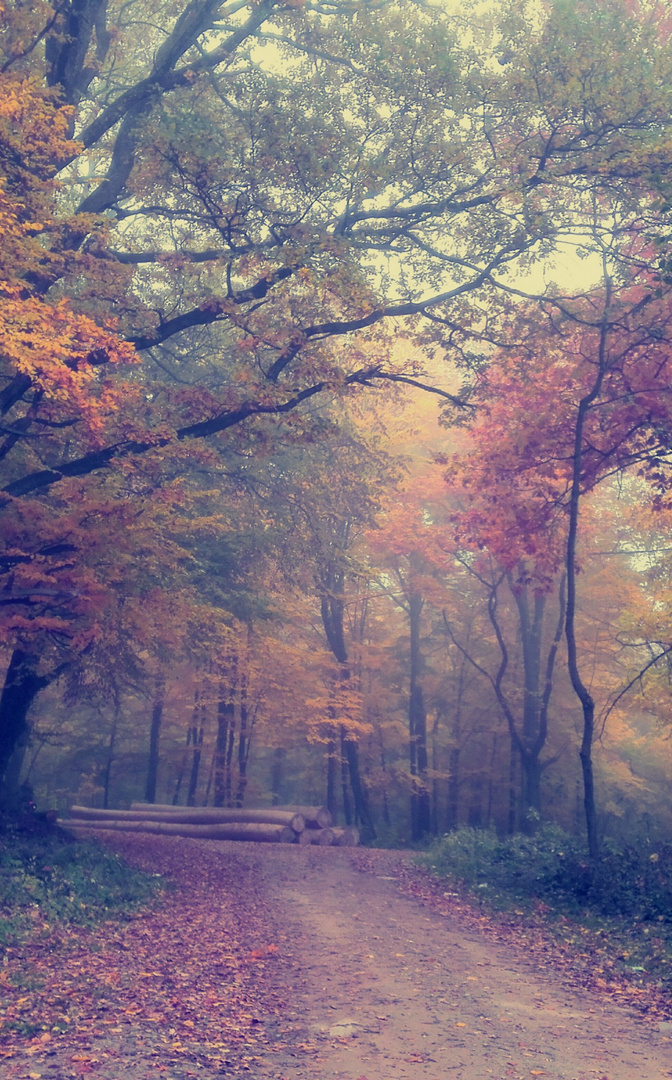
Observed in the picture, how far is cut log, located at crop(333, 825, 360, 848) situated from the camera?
74.3ft

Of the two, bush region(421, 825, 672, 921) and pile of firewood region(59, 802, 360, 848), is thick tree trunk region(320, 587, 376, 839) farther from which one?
bush region(421, 825, 672, 921)

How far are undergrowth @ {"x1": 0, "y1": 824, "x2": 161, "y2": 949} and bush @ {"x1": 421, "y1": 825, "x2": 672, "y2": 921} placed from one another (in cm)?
533

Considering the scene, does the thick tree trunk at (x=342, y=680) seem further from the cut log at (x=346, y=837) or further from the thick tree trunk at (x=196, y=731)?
the thick tree trunk at (x=196, y=731)

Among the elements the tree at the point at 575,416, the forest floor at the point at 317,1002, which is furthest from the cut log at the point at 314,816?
the forest floor at the point at 317,1002

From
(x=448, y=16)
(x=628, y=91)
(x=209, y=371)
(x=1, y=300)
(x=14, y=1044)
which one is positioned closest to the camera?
(x=14, y=1044)

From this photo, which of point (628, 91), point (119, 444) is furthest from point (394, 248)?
point (119, 444)

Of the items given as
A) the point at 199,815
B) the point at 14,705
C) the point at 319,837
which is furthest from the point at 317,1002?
the point at 199,815

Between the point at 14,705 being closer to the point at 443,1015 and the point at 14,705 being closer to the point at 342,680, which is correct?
the point at 443,1015

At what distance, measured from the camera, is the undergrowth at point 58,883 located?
8586 millimetres

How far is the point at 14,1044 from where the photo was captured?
5.15 meters

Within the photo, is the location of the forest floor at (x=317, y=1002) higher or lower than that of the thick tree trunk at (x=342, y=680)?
lower

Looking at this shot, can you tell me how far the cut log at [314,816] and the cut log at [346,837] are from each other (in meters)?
0.39

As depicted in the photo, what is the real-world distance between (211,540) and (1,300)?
9.42 meters

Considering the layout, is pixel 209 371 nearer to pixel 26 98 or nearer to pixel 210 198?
pixel 210 198
